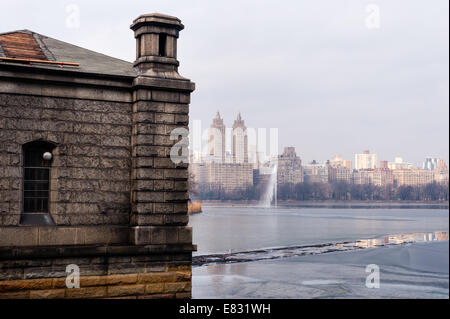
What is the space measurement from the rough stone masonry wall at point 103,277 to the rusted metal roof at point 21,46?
5.55 metres

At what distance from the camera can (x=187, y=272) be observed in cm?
1605

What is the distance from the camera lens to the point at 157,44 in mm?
16500

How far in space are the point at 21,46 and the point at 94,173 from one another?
430 centimetres

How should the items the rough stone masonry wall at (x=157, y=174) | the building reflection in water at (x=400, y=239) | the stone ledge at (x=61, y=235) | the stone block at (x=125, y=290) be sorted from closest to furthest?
the stone ledge at (x=61, y=235), the stone block at (x=125, y=290), the rough stone masonry wall at (x=157, y=174), the building reflection in water at (x=400, y=239)

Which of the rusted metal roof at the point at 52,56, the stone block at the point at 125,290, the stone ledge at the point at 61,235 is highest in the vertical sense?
the rusted metal roof at the point at 52,56

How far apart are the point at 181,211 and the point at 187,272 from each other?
1706mm

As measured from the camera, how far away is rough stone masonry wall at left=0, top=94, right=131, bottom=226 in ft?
48.4

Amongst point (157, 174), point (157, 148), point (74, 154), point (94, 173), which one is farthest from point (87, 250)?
point (157, 148)

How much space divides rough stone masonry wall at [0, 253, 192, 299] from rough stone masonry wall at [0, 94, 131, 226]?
115 cm

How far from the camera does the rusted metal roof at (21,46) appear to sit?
51.5ft

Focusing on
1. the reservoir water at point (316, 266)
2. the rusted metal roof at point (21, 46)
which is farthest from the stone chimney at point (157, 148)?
the reservoir water at point (316, 266)

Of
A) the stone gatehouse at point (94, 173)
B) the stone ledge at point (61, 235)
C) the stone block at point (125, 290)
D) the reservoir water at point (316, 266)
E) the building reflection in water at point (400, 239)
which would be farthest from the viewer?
the building reflection in water at point (400, 239)

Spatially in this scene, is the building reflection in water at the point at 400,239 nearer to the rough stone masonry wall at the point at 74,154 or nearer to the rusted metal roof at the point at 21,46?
the rough stone masonry wall at the point at 74,154

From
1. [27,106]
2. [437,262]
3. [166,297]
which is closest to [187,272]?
[166,297]
